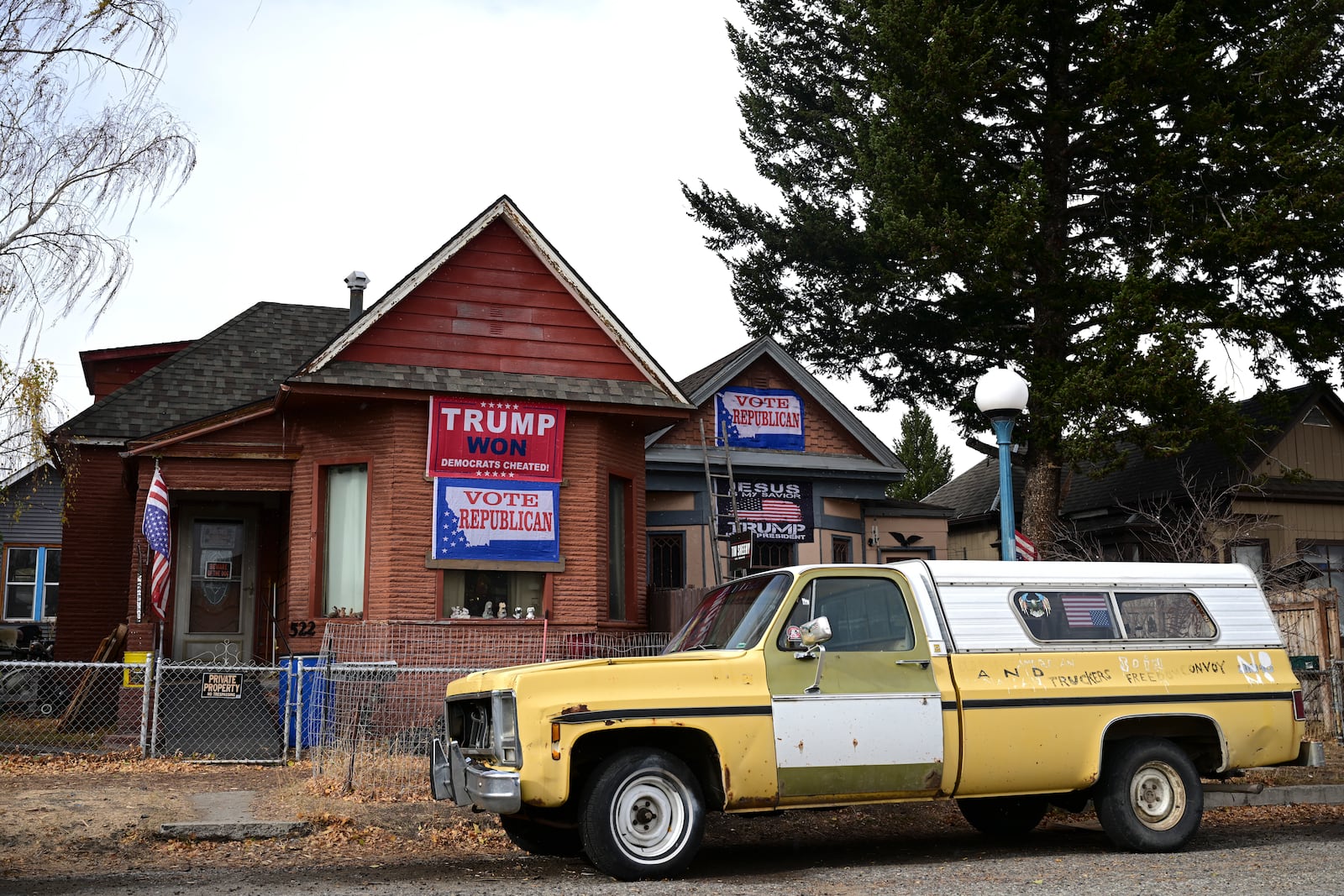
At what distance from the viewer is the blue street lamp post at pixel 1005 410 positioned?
10.5 metres

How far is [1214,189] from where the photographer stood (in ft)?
60.9

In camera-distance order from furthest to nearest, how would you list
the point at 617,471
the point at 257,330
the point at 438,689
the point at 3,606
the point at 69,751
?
the point at 3,606 → the point at 257,330 → the point at 617,471 → the point at 438,689 → the point at 69,751

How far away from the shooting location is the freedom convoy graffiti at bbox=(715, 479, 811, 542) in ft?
68.5

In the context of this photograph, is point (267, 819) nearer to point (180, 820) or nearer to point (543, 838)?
point (180, 820)

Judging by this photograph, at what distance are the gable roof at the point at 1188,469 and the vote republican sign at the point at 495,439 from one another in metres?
9.31

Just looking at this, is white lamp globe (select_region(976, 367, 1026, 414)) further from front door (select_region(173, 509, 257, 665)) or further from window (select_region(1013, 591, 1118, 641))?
front door (select_region(173, 509, 257, 665))

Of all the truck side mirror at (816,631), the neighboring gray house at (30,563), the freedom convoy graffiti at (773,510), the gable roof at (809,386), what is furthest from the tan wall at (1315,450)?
the neighboring gray house at (30,563)

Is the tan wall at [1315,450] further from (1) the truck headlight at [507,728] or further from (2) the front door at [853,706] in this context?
(1) the truck headlight at [507,728]

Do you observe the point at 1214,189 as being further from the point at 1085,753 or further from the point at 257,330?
the point at 257,330

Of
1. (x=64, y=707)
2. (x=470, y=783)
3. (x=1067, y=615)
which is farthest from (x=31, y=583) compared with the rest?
(x=1067, y=615)

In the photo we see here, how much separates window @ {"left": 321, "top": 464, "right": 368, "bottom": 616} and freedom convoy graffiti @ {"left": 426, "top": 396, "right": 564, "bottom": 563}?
3.71 feet

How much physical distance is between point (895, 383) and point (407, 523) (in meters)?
11.8

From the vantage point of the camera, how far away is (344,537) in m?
15.3

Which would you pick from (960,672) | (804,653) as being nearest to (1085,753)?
(960,672)
